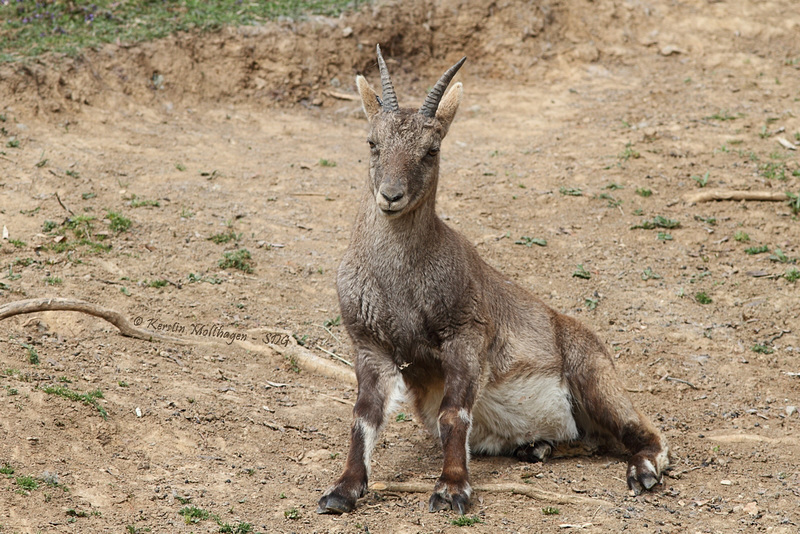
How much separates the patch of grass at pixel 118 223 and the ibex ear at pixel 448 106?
4.44 m

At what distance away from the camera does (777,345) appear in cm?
851

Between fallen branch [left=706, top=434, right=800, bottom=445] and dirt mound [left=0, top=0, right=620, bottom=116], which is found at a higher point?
dirt mound [left=0, top=0, right=620, bottom=116]

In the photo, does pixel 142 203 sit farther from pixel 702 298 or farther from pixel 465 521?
pixel 702 298

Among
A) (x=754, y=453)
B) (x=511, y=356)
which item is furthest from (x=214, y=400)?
(x=754, y=453)

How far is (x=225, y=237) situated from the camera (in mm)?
9766

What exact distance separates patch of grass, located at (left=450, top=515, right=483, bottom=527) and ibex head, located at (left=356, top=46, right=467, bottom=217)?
2.14 meters

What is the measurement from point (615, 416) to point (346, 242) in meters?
4.43

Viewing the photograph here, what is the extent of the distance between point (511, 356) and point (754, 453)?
2101 millimetres

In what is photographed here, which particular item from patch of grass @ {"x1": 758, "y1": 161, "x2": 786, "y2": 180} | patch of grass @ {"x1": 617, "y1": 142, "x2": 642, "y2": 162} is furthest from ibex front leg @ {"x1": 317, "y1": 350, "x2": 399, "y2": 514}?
patch of grass @ {"x1": 758, "y1": 161, "x2": 786, "y2": 180}

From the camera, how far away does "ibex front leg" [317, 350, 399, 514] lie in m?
5.63

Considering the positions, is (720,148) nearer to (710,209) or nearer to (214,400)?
(710,209)

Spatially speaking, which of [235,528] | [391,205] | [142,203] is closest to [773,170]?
[391,205]

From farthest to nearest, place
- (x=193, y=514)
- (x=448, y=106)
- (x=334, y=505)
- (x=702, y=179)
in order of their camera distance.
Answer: (x=702, y=179), (x=448, y=106), (x=334, y=505), (x=193, y=514)

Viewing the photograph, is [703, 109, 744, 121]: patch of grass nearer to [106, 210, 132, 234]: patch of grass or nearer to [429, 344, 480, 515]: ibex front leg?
[429, 344, 480, 515]: ibex front leg
